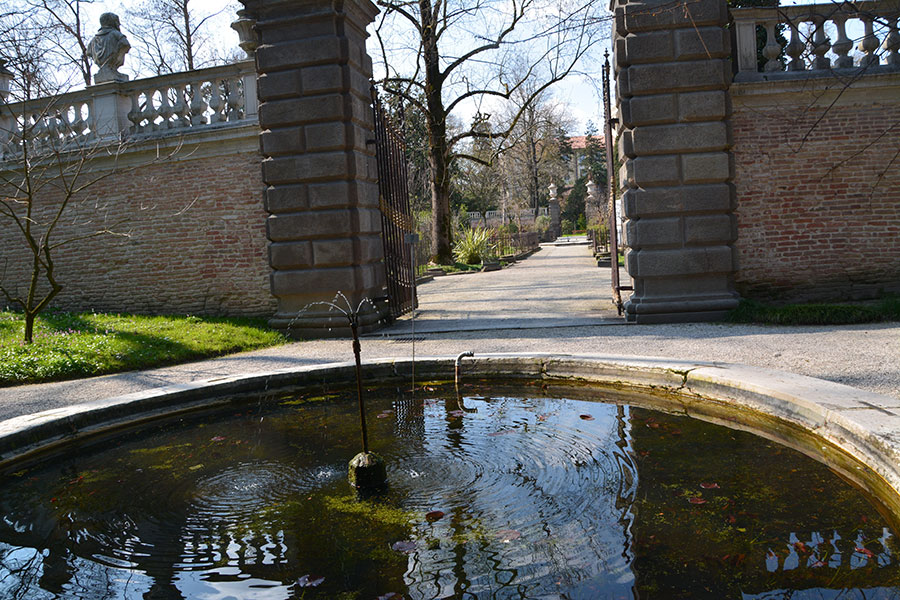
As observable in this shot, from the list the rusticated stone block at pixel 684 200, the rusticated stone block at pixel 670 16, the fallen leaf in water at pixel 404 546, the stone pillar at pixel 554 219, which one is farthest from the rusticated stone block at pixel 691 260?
the stone pillar at pixel 554 219

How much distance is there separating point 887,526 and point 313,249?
300 inches

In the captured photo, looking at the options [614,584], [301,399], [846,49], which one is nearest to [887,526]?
[614,584]

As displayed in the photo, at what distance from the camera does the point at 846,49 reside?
30.1ft

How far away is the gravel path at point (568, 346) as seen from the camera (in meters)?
5.90

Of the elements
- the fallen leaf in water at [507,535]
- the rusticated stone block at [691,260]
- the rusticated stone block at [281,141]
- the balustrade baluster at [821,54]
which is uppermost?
the balustrade baluster at [821,54]

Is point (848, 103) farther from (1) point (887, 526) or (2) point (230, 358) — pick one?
(2) point (230, 358)

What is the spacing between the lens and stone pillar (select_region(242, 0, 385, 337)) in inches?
360

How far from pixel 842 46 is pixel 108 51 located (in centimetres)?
1116

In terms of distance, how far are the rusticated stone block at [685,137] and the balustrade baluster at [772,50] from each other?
4.69 feet

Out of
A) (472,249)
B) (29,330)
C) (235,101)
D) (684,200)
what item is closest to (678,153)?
(684,200)

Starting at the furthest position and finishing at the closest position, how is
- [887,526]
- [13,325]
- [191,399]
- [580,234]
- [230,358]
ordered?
[580,234] < [13,325] < [230,358] < [191,399] < [887,526]

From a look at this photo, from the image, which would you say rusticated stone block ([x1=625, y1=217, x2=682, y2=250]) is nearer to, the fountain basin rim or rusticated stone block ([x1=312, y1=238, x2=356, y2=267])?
the fountain basin rim

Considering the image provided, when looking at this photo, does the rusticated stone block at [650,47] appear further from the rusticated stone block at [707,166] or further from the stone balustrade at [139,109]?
the stone balustrade at [139,109]

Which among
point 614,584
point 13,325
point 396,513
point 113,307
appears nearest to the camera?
point 614,584
